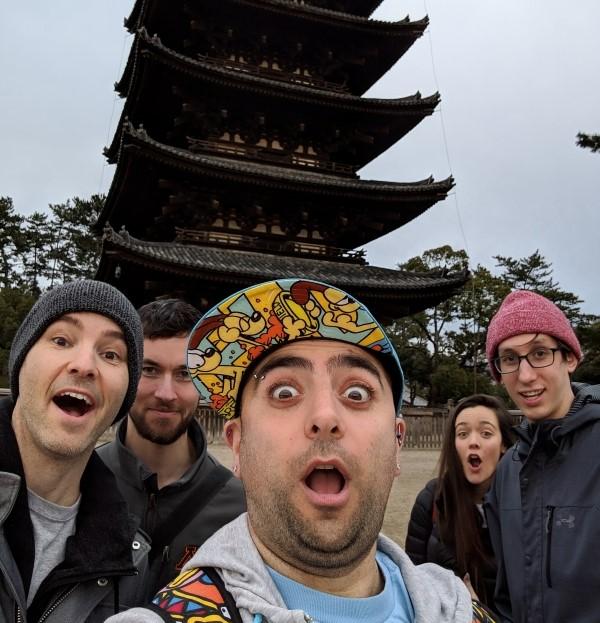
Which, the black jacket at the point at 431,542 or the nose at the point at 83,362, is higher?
the nose at the point at 83,362

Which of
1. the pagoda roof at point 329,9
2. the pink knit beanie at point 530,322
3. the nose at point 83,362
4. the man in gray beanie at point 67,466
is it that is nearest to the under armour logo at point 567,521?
the pink knit beanie at point 530,322

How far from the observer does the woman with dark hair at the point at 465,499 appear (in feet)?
8.70

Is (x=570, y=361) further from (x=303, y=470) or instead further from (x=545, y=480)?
(x=303, y=470)

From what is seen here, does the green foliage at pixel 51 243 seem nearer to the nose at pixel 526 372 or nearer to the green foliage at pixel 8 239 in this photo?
the green foliage at pixel 8 239

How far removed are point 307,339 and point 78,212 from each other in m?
48.6

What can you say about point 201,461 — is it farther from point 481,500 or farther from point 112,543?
point 481,500

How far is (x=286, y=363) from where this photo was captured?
1352 mm

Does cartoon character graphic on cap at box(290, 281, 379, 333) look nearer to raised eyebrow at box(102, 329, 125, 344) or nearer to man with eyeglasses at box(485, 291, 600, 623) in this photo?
raised eyebrow at box(102, 329, 125, 344)

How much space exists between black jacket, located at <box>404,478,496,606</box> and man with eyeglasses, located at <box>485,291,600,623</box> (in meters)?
0.39

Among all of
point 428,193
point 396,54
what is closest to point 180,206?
point 428,193

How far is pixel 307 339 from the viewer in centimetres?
139

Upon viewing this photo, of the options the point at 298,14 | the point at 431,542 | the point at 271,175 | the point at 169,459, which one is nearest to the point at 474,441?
the point at 431,542

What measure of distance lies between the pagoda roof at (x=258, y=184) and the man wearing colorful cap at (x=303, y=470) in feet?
33.4

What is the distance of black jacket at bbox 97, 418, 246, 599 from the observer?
207 centimetres
